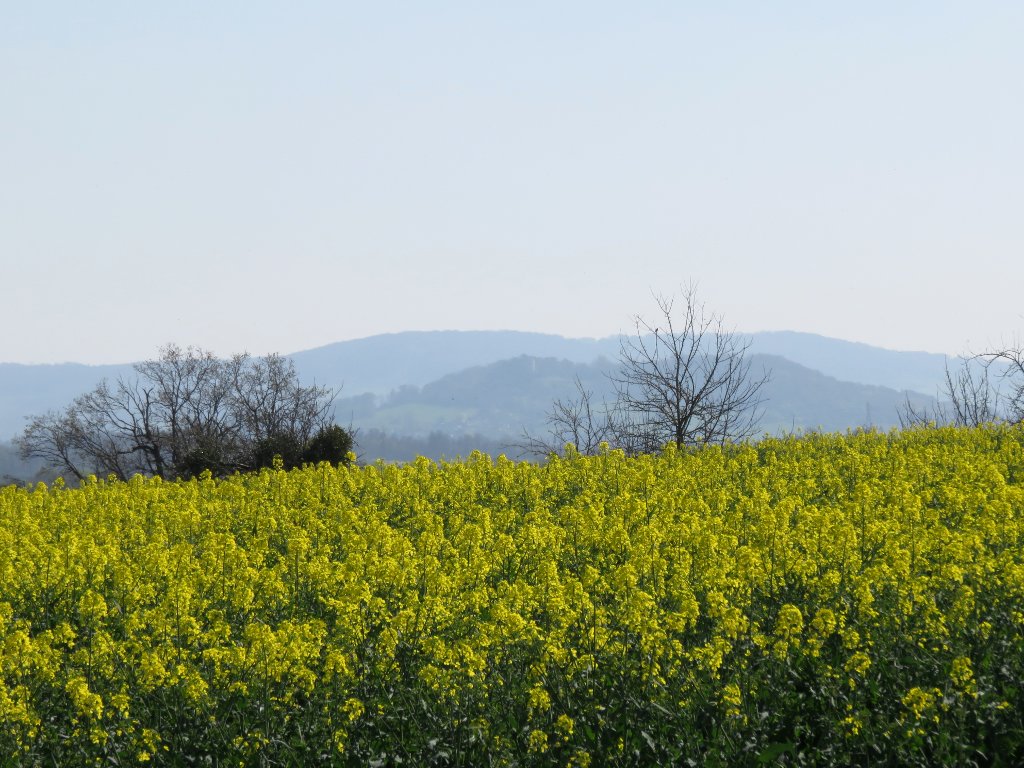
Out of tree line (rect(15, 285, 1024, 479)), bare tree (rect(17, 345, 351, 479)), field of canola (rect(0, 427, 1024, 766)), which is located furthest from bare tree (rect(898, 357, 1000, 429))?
bare tree (rect(17, 345, 351, 479))

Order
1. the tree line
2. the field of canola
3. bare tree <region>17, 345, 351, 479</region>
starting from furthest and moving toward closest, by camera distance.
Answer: bare tree <region>17, 345, 351, 479</region>, the tree line, the field of canola

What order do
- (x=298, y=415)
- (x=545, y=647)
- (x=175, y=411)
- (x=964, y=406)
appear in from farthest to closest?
(x=175, y=411)
(x=298, y=415)
(x=964, y=406)
(x=545, y=647)

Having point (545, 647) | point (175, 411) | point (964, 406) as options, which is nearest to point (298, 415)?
point (175, 411)

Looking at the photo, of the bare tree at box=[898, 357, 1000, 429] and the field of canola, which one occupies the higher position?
the bare tree at box=[898, 357, 1000, 429]

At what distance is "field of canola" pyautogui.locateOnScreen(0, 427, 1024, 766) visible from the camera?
7.96 m

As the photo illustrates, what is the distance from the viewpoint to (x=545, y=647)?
860 cm

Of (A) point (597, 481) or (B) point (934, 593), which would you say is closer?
(B) point (934, 593)

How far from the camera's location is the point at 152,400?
65312 millimetres

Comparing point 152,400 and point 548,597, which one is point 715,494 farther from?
point 152,400

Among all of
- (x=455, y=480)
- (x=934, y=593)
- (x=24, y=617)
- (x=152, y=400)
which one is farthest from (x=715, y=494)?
(x=152, y=400)

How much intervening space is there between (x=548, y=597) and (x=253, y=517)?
28.3 feet

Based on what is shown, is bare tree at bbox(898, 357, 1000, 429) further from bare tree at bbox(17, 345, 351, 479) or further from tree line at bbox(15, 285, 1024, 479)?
bare tree at bbox(17, 345, 351, 479)

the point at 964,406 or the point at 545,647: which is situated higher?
the point at 964,406

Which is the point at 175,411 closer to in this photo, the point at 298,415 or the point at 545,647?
the point at 298,415
